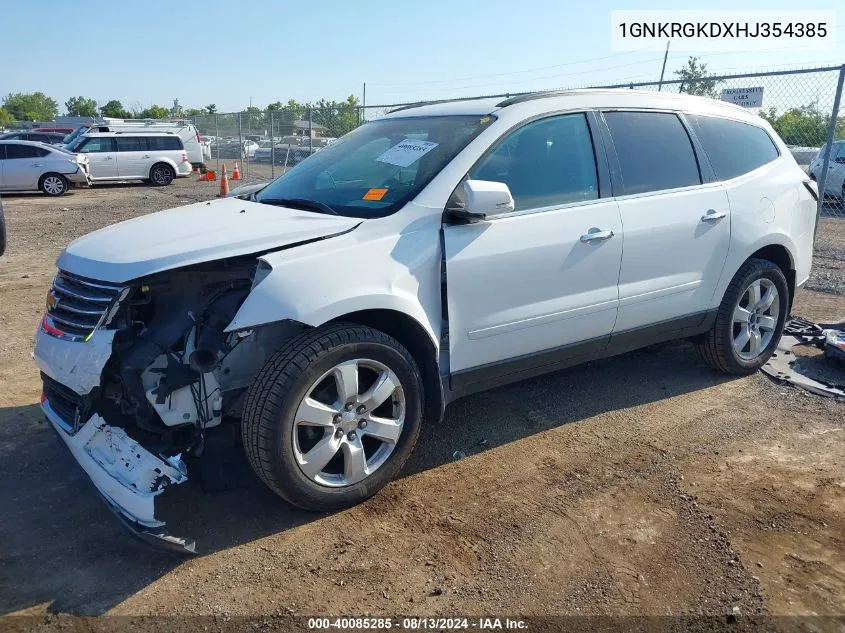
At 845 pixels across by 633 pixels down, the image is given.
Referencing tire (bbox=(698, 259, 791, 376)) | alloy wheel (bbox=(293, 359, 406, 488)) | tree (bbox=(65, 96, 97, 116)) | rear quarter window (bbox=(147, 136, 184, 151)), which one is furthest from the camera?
tree (bbox=(65, 96, 97, 116))

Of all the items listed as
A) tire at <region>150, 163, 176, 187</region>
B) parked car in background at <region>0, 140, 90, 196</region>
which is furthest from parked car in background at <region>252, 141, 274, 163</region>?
parked car in background at <region>0, 140, 90, 196</region>

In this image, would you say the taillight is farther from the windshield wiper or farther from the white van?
the white van

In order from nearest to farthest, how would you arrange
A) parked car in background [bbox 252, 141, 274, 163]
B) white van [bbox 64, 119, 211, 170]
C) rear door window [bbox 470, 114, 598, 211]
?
rear door window [bbox 470, 114, 598, 211] → white van [bbox 64, 119, 211, 170] → parked car in background [bbox 252, 141, 274, 163]

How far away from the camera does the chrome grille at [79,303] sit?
307cm

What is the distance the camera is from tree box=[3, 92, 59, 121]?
98.7 m

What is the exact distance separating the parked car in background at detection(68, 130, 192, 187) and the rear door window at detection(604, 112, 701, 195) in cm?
2021

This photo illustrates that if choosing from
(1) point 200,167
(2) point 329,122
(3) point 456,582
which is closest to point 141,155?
(1) point 200,167

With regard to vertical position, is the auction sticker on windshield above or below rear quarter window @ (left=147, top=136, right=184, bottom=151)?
below

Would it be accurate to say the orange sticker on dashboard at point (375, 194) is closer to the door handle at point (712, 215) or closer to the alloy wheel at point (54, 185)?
the door handle at point (712, 215)

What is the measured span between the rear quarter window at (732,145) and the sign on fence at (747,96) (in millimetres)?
3843

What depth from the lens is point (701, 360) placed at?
5.33m

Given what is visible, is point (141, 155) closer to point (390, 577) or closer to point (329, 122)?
point (329, 122)

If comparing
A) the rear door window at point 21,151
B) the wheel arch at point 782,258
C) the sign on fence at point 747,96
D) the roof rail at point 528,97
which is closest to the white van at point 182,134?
the rear door window at point 21,151

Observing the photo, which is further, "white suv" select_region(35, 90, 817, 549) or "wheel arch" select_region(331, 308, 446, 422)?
"wheel arch" select_region(331, 308, 446, 422)
